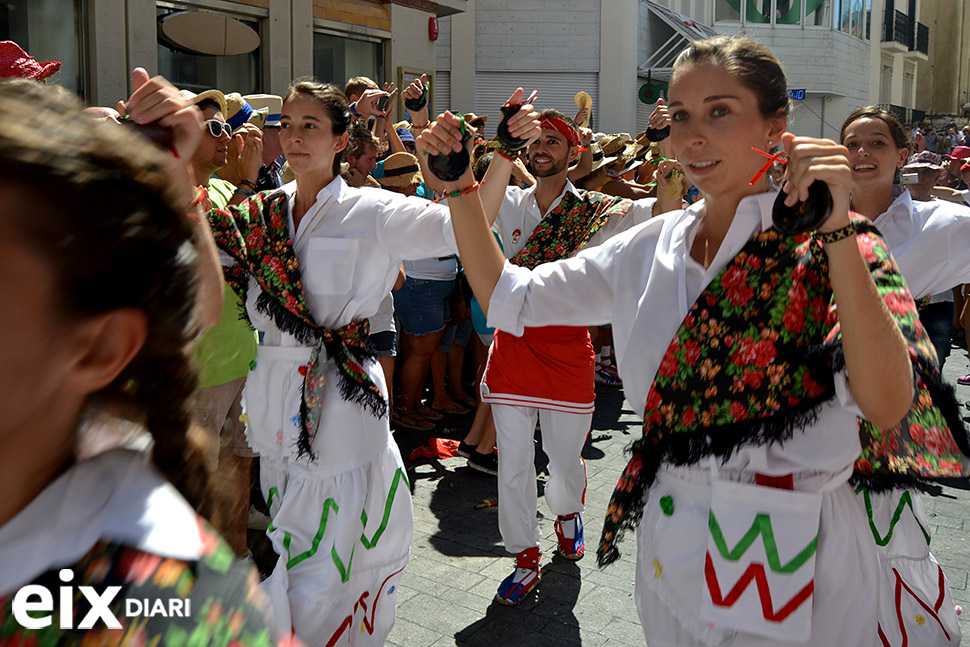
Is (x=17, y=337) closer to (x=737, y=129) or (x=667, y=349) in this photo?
(x=667, y=349)

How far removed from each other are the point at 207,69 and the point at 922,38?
3778 cm

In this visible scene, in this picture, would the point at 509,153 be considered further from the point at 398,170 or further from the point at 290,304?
the point at 398,170

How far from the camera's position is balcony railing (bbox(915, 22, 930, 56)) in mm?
40312

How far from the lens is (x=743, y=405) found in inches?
79.2

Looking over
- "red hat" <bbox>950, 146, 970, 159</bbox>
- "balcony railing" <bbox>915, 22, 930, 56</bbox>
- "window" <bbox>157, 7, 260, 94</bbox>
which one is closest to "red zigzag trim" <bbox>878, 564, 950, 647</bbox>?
"red hat" <bbox>950, 146, 970, 159</bbox>

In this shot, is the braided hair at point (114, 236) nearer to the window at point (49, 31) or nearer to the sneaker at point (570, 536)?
the sneaker at point (570, 536)

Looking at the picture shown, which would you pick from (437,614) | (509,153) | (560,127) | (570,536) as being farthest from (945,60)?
(509,153)

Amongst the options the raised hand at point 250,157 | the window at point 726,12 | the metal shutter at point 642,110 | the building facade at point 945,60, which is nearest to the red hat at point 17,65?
the raised hand at point 250,157

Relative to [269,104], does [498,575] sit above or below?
below

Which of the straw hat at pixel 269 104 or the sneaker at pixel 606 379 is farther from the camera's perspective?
the sneaker at pixel 606 379

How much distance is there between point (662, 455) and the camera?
2145mm

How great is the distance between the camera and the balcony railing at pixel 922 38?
132 ft

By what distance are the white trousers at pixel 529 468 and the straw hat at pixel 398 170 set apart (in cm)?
277

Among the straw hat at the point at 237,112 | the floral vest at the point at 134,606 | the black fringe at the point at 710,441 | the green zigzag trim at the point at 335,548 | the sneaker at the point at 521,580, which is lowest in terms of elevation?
the sneaker at the point at 521,580
